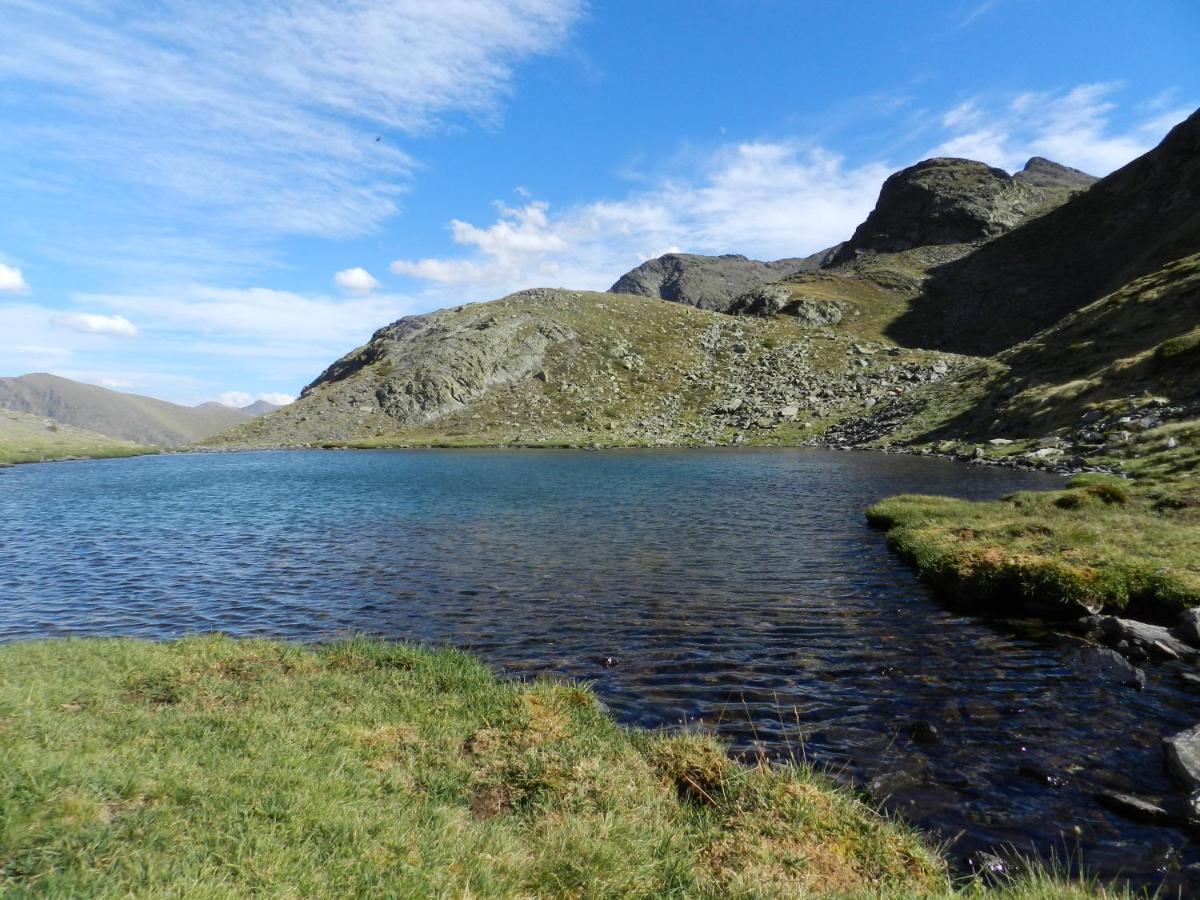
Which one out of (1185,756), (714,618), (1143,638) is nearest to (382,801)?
(1185,756)

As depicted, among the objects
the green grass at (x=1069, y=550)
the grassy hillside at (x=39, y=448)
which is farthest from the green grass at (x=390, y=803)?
the grassy hillside at (x=39, y=448)

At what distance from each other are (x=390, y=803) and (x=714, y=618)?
15625 mm

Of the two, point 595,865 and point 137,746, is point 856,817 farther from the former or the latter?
point 137,746

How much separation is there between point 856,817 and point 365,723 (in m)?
8.91

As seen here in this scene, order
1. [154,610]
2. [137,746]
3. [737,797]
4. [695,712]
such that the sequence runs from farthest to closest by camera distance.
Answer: [154,610], [695,712], [737,797], [137,746]

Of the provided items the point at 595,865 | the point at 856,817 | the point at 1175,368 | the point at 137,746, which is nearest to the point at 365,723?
the point at 137,746

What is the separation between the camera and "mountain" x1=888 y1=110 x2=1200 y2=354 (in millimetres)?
152750

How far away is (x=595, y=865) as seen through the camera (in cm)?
752

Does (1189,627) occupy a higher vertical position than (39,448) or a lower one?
lower

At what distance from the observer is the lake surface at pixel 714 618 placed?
12.1 meters

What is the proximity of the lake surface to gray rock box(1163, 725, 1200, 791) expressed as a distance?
305mm

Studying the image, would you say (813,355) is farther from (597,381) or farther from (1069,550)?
(1069,550)

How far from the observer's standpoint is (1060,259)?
557 ft

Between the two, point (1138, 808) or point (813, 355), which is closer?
point (1138, 808)
